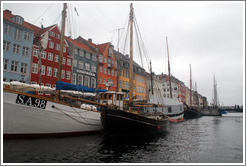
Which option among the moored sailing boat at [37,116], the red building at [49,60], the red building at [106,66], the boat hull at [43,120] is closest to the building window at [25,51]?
the red building at [49,60]

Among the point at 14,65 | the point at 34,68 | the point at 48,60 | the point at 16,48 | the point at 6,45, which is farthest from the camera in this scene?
the point at 48,60

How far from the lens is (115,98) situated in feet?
54.6

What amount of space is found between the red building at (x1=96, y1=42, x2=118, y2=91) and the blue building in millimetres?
17424

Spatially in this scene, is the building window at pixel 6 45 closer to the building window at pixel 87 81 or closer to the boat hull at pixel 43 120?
the building window at pixel 87 81

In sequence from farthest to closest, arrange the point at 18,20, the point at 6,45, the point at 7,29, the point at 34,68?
1. the point at 34,68
2. the point at 18,20
3. the point at 7,29
4. the point at 6,45

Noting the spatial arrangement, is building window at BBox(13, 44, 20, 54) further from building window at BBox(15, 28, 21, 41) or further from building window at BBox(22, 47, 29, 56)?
building window at BBox(15, 28, 21, 41)

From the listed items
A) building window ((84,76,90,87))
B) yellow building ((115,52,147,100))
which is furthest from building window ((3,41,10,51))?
yellow building ((115,52,147,100))

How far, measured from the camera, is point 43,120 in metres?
12.6

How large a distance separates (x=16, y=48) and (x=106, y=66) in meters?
22.2

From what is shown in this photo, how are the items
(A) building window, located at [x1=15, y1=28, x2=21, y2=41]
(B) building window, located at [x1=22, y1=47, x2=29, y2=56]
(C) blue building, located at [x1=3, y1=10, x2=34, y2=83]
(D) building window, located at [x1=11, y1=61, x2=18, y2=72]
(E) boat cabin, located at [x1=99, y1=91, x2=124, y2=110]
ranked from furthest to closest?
(B) building window, located at [x1=22, y1=47, x2=29, y2=56] < (A) building window, located at [x1=15, y1=28, x2=21, y2=41] < (D) building window, located at [x1=11, y1=61, x2=18, y2=72] < (C) blue building, located at [x1=3, y1=10, x2=34, y2=83] < (E) boat cabin, located at [x1=99, y1=91, x2=124, y2=110]

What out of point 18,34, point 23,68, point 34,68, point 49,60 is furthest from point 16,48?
point 49,60

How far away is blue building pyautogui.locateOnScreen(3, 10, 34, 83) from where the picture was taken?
2719 cm

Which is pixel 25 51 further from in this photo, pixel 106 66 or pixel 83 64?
pixel 106 66

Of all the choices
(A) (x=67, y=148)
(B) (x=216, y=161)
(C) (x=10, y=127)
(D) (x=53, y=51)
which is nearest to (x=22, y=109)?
(C) (x=10, y=127)
